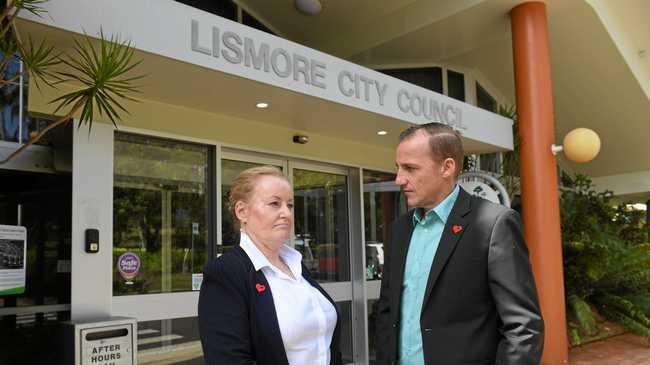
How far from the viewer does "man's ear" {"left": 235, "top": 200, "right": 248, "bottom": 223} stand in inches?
79.4

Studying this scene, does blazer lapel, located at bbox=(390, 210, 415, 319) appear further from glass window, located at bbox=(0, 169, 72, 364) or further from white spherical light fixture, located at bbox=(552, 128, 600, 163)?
white spherical light fixture, located at bbox=(552, 128, 600, 163)

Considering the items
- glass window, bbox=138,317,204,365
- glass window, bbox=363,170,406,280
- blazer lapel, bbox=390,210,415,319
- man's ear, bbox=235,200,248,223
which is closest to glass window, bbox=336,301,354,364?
glass window, bbox=363,170,406,280

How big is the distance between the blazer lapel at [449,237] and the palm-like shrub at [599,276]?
620 centimetres

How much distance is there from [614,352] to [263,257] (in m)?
7.17

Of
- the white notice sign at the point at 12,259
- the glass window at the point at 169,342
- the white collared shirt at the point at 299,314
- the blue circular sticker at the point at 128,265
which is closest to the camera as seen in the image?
the white collared shirt at the point at 299,314

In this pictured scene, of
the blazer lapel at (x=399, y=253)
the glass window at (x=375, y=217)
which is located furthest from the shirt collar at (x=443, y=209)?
the glass window at (x=375, y=217)

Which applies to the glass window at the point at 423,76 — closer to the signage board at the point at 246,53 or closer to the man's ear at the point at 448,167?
the signage board at the point at 246,53

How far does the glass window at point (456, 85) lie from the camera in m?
9.52

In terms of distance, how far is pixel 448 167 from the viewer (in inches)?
84.1

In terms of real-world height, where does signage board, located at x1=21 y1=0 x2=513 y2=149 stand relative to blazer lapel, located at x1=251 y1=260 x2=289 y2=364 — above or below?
above

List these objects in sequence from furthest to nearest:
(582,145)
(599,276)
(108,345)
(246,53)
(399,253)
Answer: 1. (599,276)
2. (582,145)
3. (246,53)
4. (108,345)
5. (399,253)

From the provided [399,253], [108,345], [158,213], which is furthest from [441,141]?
[158,213]

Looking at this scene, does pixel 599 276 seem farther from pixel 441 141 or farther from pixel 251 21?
pixel 441 141

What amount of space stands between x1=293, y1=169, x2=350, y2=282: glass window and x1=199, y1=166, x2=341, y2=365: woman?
4.48 meters
